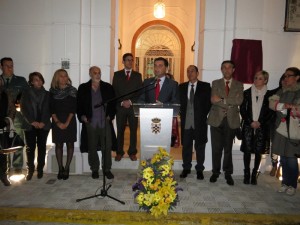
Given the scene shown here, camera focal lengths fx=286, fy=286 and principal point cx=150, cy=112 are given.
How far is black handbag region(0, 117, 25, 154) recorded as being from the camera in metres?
4.41

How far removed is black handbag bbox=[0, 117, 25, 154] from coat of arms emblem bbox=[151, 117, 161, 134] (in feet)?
7.10

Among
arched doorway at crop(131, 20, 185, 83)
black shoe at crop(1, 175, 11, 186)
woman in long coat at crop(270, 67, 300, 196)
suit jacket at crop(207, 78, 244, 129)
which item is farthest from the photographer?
arched doorway at crop(131, 20, 185, 83)

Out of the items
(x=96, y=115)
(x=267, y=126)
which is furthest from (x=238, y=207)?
(x=96, y=115)

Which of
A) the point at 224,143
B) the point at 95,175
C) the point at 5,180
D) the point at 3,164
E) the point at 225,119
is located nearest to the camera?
the point at 5,180

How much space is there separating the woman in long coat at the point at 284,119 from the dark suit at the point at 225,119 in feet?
1.82

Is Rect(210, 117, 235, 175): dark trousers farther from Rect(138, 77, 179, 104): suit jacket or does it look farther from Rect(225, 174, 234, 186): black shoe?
Rect(138, 77, 179, 104): suit jacket

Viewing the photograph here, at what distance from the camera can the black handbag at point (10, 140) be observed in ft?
14.5

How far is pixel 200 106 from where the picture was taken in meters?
4.77

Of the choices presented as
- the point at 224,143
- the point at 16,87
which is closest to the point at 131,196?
the point at 224,143

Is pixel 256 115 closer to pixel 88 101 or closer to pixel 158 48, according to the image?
pixel 88 101

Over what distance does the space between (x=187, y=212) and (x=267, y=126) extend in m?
2.02

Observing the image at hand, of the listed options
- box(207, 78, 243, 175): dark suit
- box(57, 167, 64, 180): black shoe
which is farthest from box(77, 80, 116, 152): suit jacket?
box(207, 78, 243, 175): dark suit

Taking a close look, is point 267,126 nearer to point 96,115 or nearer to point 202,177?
point 202,177

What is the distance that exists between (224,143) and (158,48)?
6943 mm
